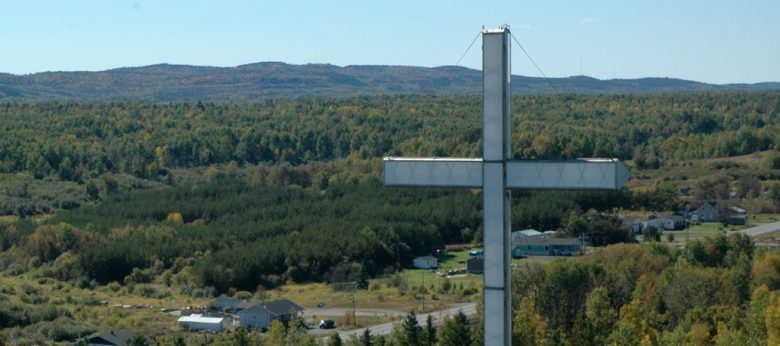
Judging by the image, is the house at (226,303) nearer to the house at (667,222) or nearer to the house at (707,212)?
the house at (667,222)

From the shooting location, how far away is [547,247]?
76312mm

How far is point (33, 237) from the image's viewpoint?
75312 mm

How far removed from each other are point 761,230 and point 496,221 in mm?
67876

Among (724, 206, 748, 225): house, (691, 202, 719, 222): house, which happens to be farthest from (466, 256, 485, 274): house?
(691, 202, 719, 222): house

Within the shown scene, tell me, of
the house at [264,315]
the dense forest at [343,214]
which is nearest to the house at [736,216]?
the dense forest at [343,214]

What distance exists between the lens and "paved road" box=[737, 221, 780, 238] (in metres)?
79.3

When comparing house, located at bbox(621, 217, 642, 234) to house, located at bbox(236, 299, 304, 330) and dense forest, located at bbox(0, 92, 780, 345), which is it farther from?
house, located at bbox(236, 299, 304, 330)

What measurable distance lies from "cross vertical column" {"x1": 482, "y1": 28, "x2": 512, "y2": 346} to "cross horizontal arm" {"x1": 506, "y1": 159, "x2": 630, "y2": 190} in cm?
17

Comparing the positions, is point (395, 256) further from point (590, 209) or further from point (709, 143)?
point (709, 143)

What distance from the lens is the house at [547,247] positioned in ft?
249

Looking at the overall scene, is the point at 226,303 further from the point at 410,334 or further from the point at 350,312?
the point at 410,334

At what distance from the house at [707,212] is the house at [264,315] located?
41319 mm

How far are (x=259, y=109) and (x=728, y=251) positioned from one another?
422ft

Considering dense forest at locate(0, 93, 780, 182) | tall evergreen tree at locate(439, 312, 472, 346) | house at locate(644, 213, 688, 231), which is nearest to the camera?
tall evergreen tree at locate(439, 312, 472, 346)
